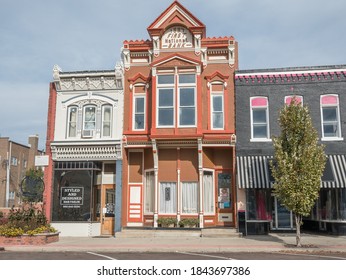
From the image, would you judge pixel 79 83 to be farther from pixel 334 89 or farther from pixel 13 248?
pixel 334 89

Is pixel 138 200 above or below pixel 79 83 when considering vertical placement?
below

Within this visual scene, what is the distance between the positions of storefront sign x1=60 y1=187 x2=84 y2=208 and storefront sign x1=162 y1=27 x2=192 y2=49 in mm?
9672

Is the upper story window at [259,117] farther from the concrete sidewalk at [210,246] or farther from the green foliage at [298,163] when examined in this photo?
the concrete sidewalk at [210,246]

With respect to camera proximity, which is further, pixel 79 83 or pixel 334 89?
pixel 79 83

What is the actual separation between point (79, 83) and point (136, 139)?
501 centimetres

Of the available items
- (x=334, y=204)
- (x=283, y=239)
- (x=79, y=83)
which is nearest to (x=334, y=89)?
(x=334, y=204)

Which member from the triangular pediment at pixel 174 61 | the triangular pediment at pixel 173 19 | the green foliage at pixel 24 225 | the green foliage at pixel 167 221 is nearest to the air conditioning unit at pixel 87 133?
the triangular pediment at pixel 174 61

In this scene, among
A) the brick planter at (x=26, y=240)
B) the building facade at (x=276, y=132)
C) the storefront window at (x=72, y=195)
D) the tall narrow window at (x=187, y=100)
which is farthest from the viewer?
the storefront window at (x=72, y=195)

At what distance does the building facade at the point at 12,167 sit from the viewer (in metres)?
53.0

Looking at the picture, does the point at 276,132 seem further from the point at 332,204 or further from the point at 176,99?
the point at 176,99

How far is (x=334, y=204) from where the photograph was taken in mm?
20375

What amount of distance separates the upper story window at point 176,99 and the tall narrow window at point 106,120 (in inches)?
124

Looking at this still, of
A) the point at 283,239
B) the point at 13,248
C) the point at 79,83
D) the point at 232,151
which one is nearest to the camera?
the point at 13,248

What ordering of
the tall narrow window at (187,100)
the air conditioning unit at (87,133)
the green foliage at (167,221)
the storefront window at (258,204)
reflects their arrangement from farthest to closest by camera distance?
the air conditioning unit at (87,133) < the tall narrow window at (187,100) < the green foliage at (167,221) < the storefront window at (258,204)
